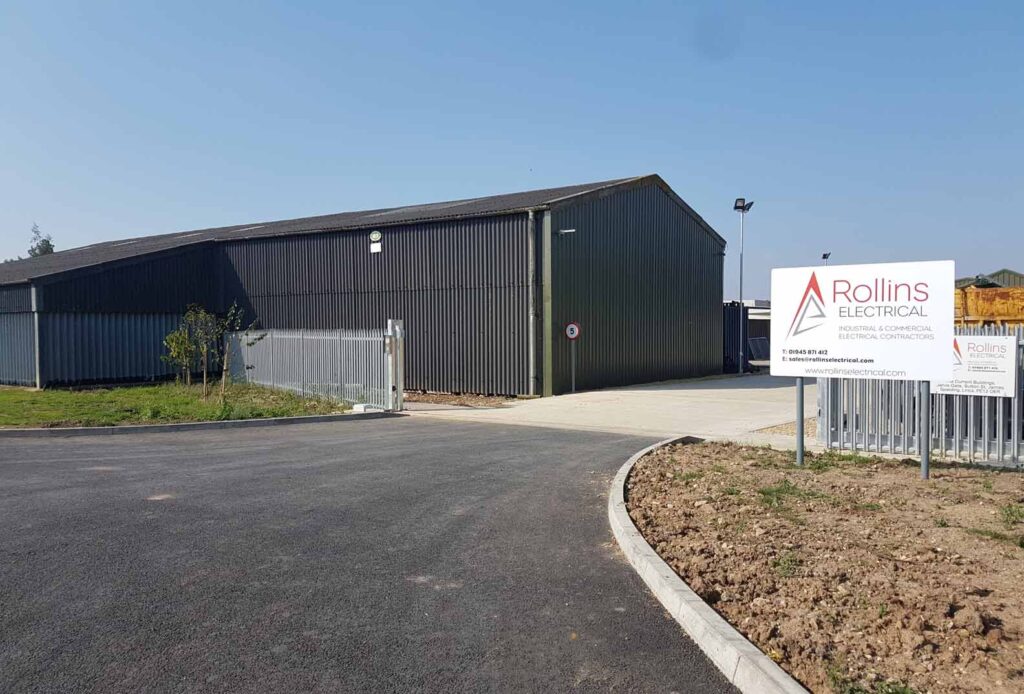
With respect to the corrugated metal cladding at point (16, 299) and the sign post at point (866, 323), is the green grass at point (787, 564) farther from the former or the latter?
the corrugated metal cladding at point (16, 299)

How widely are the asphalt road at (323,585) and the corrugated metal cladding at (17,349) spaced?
648 inches

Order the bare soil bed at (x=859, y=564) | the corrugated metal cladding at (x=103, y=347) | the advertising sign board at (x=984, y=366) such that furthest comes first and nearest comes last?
the corrugated metal cladding at (x=103, y=347) < the advertising sign board at (x=984, y=366) < the bare soil bed at (x=859, y=564)

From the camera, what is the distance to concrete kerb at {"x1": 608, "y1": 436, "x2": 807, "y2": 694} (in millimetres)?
3969

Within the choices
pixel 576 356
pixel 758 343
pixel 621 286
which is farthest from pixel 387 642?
pixel 758 343

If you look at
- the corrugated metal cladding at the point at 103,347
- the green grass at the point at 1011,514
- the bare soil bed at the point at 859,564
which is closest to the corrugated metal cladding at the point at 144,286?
the corrugated metal cladding at the point at 103,347

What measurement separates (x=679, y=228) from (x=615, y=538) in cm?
2702

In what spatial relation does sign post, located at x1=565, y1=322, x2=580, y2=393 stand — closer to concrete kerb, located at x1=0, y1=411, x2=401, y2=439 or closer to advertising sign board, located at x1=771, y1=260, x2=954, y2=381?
concrete kerb, located at x1=0, y1=411, x2=401, y2=439

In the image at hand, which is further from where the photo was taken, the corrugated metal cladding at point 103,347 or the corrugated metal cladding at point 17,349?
the corrugated metal cladding at point 103,347

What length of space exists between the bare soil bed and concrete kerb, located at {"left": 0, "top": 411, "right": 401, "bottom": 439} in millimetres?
9235

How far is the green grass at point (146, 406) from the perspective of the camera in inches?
611

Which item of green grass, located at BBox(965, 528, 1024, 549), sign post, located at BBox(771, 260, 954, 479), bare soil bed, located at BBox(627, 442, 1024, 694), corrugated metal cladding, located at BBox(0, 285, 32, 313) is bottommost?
bare soil bed, located at BBox(627, 442, 1024, 694)

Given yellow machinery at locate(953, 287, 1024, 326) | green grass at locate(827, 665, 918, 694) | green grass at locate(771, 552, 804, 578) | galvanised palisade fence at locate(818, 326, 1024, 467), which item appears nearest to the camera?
green grass at locate(827, 665, 918, 694)

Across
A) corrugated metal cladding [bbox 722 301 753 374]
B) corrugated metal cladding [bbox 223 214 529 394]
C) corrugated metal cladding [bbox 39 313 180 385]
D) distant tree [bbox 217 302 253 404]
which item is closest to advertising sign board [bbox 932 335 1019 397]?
corrugated metal cladding [bbox 223 214 529 394]

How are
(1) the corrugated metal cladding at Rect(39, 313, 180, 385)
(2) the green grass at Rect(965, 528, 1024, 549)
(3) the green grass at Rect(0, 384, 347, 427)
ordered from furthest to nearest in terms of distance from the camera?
(1) the corrugated metal cladding at Rect(39, 313, 180, 385)
(3) the green grass at Rect(0, 384, 347, 427)
(2) the green grass at Rect(965, 528, 1024, 549)
